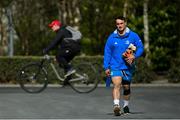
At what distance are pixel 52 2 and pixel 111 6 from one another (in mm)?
2952

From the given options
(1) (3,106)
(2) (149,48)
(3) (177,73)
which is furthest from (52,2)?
(1) (3,106)

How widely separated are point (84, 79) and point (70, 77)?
1.08 ft

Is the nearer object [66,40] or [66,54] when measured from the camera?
[66,40]

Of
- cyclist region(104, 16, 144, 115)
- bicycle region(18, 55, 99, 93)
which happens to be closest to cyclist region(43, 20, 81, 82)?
bicycle region(18, 55, 99, 93)

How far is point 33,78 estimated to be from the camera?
17812 millimetres

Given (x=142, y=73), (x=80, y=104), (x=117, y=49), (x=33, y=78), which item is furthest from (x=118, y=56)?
(x=142, y=73)

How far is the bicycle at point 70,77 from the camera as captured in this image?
17422 millimetres

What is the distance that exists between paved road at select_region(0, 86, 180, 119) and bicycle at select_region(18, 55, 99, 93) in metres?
0.20

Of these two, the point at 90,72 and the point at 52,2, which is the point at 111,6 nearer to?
the point at 52,2

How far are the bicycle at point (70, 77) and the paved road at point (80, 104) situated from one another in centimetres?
20

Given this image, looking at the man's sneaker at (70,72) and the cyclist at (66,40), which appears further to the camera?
the man's sneaker at (70,72)

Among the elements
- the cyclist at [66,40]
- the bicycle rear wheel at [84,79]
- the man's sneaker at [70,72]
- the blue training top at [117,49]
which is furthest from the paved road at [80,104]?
the cyclist at [66,40]

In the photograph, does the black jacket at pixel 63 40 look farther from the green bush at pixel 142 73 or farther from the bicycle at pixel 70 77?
the green bush at pixel 142 73

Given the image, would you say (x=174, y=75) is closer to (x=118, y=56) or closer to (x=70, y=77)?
(x=70, y=77)
